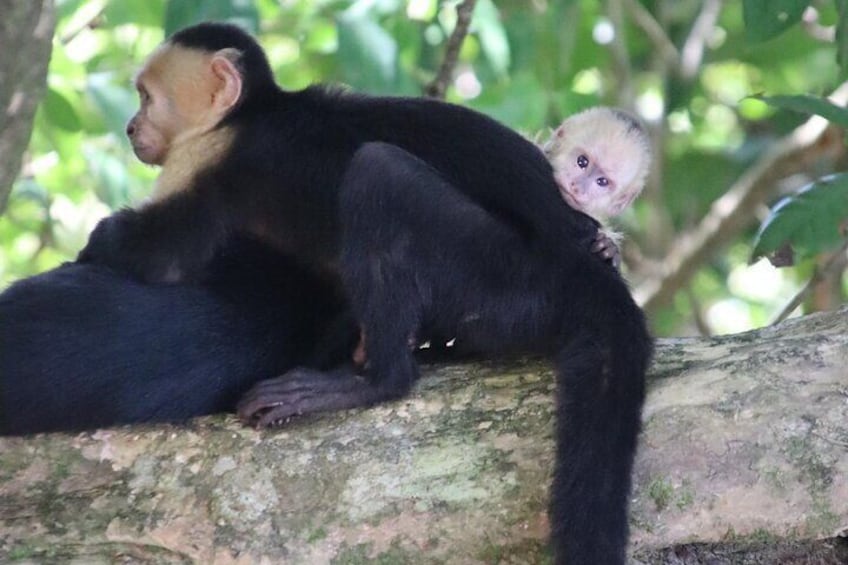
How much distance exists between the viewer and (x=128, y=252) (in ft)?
9.44

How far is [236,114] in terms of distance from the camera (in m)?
3.15

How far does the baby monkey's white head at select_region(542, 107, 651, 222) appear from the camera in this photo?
3277 millimetres

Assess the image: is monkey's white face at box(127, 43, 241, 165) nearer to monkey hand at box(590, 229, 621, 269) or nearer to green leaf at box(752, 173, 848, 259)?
monkey hand at box(590, 229, 621, 269)

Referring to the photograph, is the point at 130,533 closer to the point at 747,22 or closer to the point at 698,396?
the point at 698,396

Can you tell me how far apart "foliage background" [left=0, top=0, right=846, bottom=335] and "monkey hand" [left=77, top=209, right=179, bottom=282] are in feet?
2.71

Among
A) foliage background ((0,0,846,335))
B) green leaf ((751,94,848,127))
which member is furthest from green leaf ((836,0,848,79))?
green leaf ((751,94,848,127))

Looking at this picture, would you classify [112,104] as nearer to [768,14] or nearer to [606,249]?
[606,249]

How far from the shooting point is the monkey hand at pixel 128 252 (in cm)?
287

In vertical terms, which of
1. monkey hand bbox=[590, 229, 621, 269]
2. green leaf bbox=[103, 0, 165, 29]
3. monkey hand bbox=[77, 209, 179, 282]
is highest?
green leaf bbox=[103, 0, 165, 29]

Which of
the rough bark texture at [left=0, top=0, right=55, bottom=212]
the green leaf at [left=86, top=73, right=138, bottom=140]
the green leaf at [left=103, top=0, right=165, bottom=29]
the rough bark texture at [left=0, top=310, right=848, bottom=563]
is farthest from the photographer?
the green leaf at [left=103, top=0, right=165, bottom=29]

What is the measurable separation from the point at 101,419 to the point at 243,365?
1.14 ft

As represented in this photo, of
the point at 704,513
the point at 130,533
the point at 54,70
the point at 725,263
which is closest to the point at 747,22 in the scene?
the point at 704,513

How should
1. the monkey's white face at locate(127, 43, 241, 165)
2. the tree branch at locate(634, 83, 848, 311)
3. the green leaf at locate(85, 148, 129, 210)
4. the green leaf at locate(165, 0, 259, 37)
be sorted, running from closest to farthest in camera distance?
the monkey's white face at locate(127, 43, 241, 165), the green leaf at locate(165, 0, 259, 37), the green leaf at locate(85, 148, 129, 210), the tree branch at locate(634, 83, 848, 311)

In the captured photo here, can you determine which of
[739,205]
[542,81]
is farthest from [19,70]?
[739,205]
